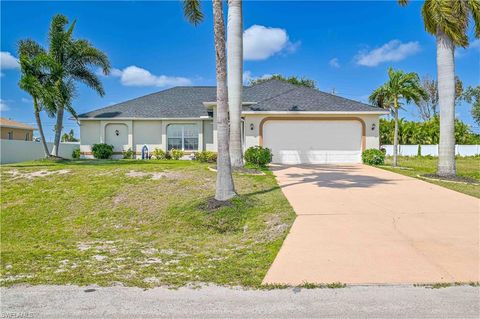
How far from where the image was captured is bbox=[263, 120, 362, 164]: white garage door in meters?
19.6

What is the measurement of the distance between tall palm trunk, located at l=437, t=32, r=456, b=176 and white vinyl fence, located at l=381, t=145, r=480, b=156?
1828 cm

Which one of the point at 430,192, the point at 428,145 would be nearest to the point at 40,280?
the point at 430,192

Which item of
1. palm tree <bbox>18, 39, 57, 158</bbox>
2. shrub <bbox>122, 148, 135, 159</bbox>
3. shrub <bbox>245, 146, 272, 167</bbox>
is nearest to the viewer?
shrub <bbox>245, 146, 272, 167</bbox>

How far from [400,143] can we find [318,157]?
17833 millimetres

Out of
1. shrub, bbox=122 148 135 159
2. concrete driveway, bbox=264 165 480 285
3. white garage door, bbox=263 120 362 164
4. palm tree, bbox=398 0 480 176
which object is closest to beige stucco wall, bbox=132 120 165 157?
shrub, bbox=122 148 135 159

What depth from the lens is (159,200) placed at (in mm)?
10562

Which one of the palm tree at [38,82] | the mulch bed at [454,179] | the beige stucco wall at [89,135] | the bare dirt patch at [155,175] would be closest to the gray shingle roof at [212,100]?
the beige stucco wall at [89,135]

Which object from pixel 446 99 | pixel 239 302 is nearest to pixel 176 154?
pixel 446 99

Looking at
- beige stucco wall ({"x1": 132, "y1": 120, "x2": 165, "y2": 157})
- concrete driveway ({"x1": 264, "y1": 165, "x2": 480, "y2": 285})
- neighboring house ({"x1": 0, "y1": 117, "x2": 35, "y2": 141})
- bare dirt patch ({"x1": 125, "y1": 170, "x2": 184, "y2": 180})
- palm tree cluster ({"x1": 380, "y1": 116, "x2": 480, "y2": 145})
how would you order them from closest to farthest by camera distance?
concrete driveway ({"x1": 264, "y1": 165, "x2": 480, "y2": 285}) → bare dirt patch ({"x1": 125, "y1": 170, "x2": 184, "y2": 180}) → beige stucco wall ({"x1": 132, "y1": 120, "x2": 165, "y2": 157}) → neighboring house ({"x1": 0, "y1": 117, "x2": 35, "y2": 141}) → palm tree cluster ({"x1": 380, "y1": 116, "x2": 480, "y2": 145})

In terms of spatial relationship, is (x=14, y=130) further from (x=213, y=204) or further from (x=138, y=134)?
(x=213, y=204)

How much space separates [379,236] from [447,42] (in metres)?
10.7

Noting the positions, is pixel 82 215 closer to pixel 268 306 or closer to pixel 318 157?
pixel 268 306

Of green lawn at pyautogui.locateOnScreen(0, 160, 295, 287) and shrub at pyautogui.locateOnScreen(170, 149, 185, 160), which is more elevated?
shrub at pyautogui.locateOnScreen(170, 149, 185, 160)

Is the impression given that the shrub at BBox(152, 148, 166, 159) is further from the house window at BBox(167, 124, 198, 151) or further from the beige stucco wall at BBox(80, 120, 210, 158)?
the house window at BBox(167, 124, 198, 151)
